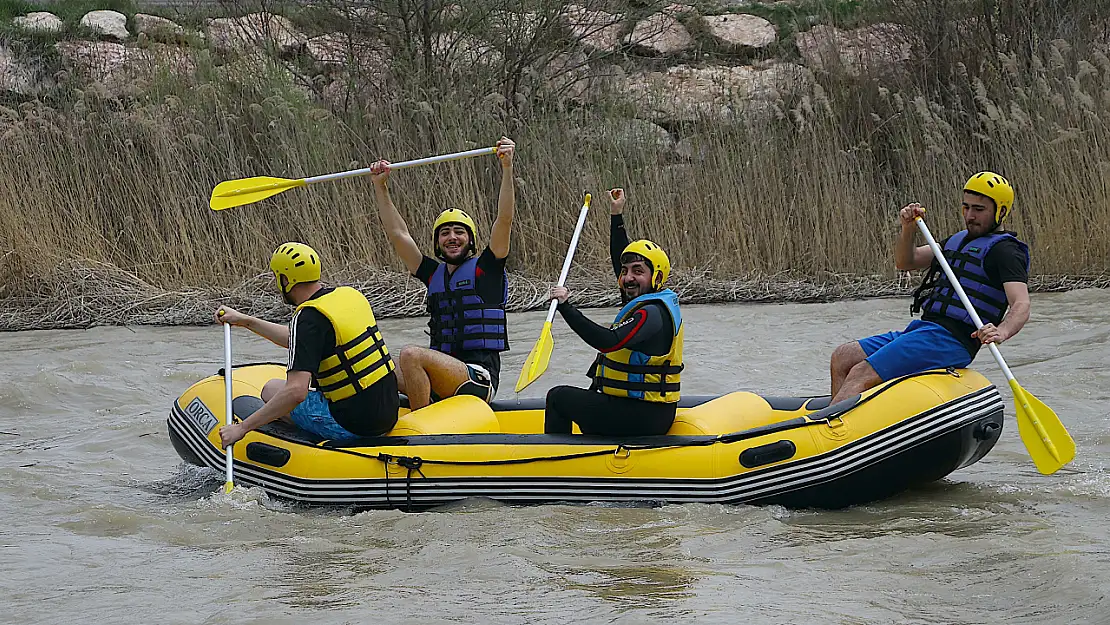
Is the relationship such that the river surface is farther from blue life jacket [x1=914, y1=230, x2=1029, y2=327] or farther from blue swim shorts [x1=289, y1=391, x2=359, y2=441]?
blue life jacket [x1=914, y1=230, x2=1029, y2=327]

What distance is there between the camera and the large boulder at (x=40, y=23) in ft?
42.3

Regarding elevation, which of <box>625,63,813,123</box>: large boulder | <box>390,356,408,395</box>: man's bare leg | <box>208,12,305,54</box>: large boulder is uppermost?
<box>208,12,305,54</box>: large boulder

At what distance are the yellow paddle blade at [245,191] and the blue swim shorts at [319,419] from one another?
1.38 metres

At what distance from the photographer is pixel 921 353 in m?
5.07

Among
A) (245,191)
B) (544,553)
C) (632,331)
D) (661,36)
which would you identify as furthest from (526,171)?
(544,553)

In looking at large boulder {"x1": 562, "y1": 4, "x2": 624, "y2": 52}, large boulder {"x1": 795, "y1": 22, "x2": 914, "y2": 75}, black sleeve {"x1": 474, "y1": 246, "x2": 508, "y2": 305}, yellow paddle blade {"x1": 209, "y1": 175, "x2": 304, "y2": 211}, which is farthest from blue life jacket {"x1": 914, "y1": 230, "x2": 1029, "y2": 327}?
large boulder {"x1": 562, "y1": 4, "x2": 624, "y2": 52}

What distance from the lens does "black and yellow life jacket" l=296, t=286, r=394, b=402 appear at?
197 inches

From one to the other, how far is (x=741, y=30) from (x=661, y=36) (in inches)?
51.5

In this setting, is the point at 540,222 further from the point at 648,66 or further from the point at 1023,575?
the point at 1023,575

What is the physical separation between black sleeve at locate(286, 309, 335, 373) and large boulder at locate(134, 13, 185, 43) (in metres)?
7.07

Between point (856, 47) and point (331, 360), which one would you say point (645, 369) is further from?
point (856, 47)

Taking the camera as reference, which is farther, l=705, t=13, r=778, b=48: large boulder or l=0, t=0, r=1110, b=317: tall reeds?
l=705, t=13, r=778, b=48: large boulder

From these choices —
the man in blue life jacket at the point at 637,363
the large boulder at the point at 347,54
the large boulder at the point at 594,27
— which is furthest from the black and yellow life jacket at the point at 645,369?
the large boulder at the point at 594,27

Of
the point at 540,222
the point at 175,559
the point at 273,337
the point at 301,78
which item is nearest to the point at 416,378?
the point at 273,337
